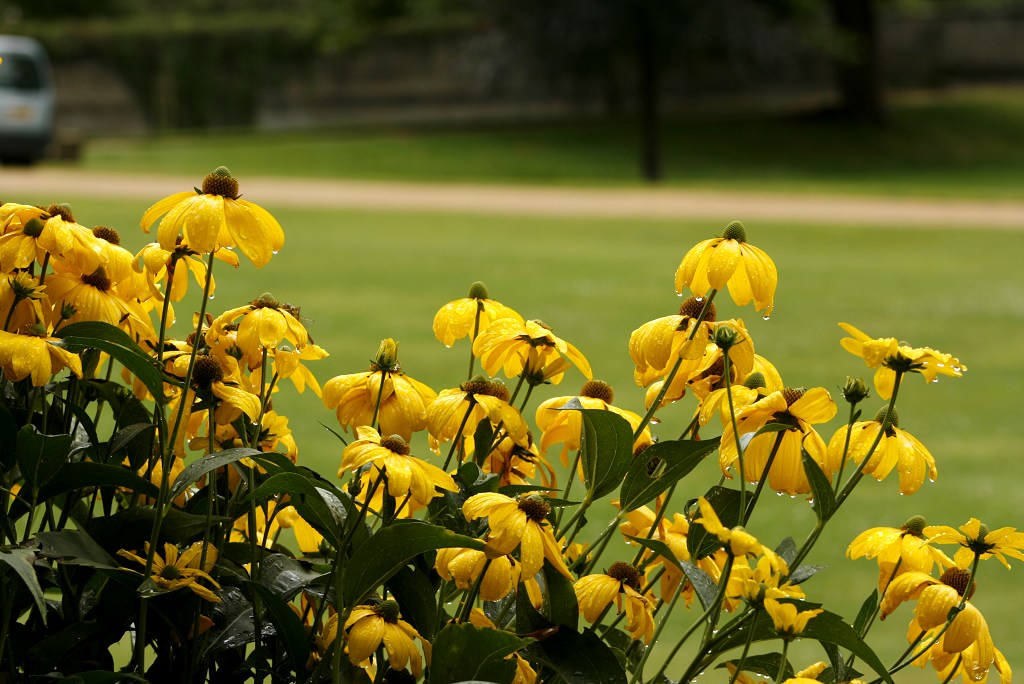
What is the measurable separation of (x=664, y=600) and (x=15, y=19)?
130ft

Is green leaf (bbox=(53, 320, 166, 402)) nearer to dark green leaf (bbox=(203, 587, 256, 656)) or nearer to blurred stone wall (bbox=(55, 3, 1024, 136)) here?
dark green leaf (bbox=(203, 587, 256, 656))

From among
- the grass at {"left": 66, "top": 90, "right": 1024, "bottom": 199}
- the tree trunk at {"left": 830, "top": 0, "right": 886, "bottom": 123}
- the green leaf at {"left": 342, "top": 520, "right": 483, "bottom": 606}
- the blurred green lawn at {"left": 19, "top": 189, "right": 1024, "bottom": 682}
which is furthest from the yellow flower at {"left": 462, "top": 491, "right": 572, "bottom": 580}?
the tree trunk at {"left": 830, "top": 0, "right": 886, "bottom": 123}

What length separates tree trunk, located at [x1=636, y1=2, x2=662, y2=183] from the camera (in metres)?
25.3

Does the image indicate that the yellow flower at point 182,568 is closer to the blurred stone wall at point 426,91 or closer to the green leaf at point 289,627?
the green leaf at point 289,627

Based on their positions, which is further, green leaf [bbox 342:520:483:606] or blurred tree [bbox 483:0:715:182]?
blurred tree [bbox 483:0:715:182]

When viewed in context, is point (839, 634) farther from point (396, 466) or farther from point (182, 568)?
point (182, 568)

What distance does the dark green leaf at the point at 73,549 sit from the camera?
135cm

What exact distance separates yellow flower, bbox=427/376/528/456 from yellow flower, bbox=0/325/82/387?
37 centimetres

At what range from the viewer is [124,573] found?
54.9 inches

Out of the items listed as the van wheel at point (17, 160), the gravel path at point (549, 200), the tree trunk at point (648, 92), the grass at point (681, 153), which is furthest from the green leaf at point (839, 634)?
the van wheel at point (17, 160)

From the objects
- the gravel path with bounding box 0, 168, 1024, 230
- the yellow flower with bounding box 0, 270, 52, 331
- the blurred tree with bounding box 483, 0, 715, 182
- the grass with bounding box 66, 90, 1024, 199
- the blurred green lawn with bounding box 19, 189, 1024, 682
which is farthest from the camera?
the blurred tree with bounding box 483, 0, 715, 182

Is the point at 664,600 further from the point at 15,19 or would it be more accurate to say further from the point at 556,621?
the point at 15,19

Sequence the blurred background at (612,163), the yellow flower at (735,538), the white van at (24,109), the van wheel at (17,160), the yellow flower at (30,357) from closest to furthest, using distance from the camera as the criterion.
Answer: the yellow flower at (735,538)
the yellow flower at (30,357)
the blurred background at (612,163)
the white van at (24,109)
the van wheel at (17,160)

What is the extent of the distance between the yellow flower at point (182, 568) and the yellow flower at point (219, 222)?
31 cm
